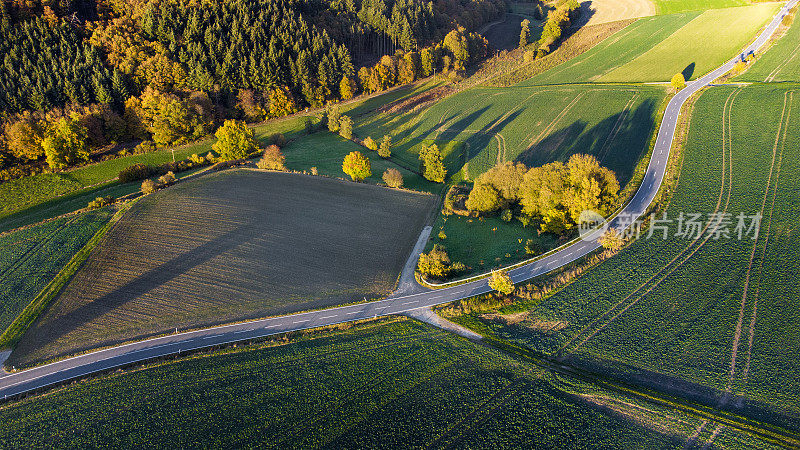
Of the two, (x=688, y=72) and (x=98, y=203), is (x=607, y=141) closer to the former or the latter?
(x=688, y=72)

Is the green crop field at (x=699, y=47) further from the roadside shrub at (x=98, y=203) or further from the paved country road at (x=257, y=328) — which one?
the roadside shrub at (x=98, y=203)

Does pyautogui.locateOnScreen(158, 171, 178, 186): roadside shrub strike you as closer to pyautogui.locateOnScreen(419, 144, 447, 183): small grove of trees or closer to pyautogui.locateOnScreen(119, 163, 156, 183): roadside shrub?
pyautogui.locateOnScreen(119, 163, 156, 183): roadside shrub

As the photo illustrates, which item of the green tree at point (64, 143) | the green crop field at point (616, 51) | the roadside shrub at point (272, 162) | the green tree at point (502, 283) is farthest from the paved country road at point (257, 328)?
the green crop field at point (616, 51)

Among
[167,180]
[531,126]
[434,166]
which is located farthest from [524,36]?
[167,180]

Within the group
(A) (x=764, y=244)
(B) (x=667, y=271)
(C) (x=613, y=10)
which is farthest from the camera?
(C) (x=613, y=10)

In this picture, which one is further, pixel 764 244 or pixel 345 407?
pixel 764 244

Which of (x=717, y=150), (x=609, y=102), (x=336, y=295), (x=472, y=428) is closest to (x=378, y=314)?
(x=336, y=295)

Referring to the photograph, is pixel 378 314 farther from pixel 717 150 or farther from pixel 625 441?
pixel 717 150
